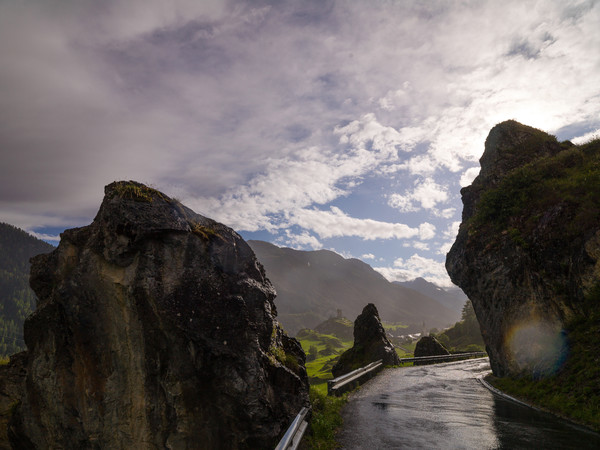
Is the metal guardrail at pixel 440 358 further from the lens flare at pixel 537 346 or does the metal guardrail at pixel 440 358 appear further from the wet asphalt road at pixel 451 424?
the lens flare at pixel 537 346

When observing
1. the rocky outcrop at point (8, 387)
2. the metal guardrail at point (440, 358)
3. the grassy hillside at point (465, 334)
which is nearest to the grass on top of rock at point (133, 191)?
the rocky outcrop at point (8, 387)

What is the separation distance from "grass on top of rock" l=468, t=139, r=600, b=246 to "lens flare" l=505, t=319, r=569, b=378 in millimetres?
4158

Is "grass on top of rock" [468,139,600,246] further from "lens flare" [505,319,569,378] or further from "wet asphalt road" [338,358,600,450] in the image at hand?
"wet asphalt road" [338,358,600,450]

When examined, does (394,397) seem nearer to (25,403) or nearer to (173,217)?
(173,217)

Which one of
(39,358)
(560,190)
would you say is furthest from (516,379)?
(39,358)

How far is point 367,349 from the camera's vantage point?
33.5 meters

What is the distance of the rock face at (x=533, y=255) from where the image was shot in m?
14.2

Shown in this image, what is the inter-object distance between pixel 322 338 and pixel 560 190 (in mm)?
163628

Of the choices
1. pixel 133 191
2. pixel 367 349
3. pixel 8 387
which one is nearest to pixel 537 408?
pixel 133 191

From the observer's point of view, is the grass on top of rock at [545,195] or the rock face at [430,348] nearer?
the grass on top of rock at [545,195]

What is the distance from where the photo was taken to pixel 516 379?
15766 mm

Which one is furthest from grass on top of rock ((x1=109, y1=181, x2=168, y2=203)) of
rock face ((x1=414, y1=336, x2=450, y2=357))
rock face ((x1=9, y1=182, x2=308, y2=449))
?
rock face ((x1=414, y1=336, x2=450, y2=357))

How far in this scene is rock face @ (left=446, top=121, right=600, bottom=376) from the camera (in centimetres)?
1420

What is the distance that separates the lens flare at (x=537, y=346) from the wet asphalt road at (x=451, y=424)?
6.54ft
